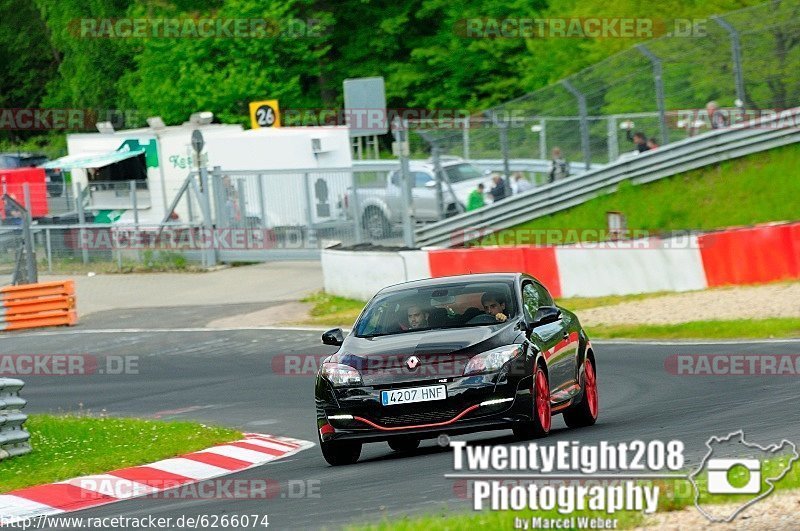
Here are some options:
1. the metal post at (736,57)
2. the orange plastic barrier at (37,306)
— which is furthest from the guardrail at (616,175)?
the orange plastic barrier at (37,306)

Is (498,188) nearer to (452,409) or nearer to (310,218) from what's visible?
(310,218)

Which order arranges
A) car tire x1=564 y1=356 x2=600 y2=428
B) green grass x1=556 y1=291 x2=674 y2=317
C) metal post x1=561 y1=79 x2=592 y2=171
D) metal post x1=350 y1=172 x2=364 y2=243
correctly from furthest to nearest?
metal post x1=350 y1=172 x2=364 y2=243
metal post x1=561 y1=79 x2=592 y2=171
green grass x1=556 y1=291 x2=674 y2=317
car tire x1=564 y1=356 x2=600 y2=428

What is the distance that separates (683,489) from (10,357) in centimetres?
1929

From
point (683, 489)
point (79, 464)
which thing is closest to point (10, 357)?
point (79, 464)

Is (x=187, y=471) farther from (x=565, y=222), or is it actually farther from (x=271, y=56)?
(x=271, y=56)

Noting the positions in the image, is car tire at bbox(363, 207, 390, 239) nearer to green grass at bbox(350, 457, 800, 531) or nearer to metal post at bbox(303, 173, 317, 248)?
metal post at bbox(303, 173, 317, 248)

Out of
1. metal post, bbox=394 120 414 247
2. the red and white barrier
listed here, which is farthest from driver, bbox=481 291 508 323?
metal post, bbox=394 120 414 247

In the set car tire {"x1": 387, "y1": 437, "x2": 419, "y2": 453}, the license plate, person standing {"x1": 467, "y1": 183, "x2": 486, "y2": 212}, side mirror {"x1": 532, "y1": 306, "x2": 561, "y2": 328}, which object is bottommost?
car tire {"x1": 387, "y1": 437, "x2": 419, "y2": 453}

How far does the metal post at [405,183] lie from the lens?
97.1ft

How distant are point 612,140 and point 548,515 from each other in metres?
21.4

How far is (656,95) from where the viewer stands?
27031 millimetres

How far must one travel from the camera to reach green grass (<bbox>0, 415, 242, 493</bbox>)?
12289 mm

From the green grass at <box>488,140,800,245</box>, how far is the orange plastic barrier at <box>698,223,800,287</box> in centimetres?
366

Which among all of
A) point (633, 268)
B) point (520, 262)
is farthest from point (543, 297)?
point (520, 262)
